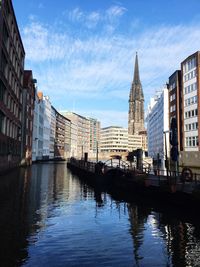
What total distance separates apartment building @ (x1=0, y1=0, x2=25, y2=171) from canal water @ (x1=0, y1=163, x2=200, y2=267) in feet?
113

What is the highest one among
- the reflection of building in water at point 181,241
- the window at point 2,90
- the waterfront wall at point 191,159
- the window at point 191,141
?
the window at point 2,90

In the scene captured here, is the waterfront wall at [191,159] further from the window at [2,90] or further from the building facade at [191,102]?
the window at [2,90]

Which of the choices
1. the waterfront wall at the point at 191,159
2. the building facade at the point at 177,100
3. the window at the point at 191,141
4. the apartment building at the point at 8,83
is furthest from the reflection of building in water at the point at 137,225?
the building facade at the point at 177,100

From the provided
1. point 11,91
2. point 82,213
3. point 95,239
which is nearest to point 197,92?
point 11,91

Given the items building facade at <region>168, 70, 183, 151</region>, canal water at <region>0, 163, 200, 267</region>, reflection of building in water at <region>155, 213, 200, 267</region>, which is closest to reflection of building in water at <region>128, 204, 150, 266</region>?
canal water at <region>0, 163, 200, 267</region>

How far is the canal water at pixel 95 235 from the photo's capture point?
13.4 metres

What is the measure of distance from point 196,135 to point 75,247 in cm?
7446

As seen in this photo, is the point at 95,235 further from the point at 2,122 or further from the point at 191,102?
the point at 191,102

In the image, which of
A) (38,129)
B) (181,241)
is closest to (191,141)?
(181,241)

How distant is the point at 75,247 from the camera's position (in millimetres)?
14922

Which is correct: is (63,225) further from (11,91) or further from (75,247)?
(11,91)

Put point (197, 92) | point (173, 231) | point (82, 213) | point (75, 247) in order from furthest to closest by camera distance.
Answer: point (197, 92) → point (82, 213) → point (173, 231) → point (75, 247)

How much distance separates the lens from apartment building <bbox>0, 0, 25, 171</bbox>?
57.4 metres

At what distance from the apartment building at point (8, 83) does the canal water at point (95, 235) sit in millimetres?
34552
